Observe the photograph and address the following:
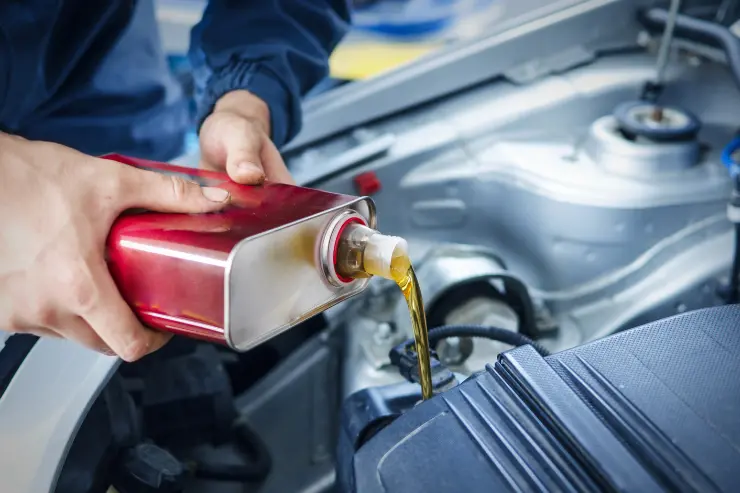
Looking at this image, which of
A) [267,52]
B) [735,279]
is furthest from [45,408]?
[735,279]

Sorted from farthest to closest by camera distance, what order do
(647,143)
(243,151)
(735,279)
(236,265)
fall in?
(647,143) < (735,279) < (243,151) < (236,265)

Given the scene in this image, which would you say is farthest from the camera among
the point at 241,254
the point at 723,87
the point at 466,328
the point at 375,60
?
the point at 375,60

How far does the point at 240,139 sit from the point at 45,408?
0.34 m

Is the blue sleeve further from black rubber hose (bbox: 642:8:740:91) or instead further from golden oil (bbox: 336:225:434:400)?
black rubber hose (bbox: 642:8:740:91)

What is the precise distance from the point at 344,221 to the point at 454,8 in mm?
2584

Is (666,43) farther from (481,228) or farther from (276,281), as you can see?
(276,281)

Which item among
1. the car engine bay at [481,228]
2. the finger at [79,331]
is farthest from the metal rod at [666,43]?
the finger at [79,331]

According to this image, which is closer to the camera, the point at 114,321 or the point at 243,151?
the point at 114,321

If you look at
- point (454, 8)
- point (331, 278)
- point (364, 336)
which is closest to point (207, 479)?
point (364, 336)

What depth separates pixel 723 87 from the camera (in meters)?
1.14

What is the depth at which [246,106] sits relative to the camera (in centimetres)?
88

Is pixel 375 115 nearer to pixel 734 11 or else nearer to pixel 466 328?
pixel 466 328

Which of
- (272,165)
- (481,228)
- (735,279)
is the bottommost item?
(481,228)

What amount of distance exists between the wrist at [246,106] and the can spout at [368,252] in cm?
36
